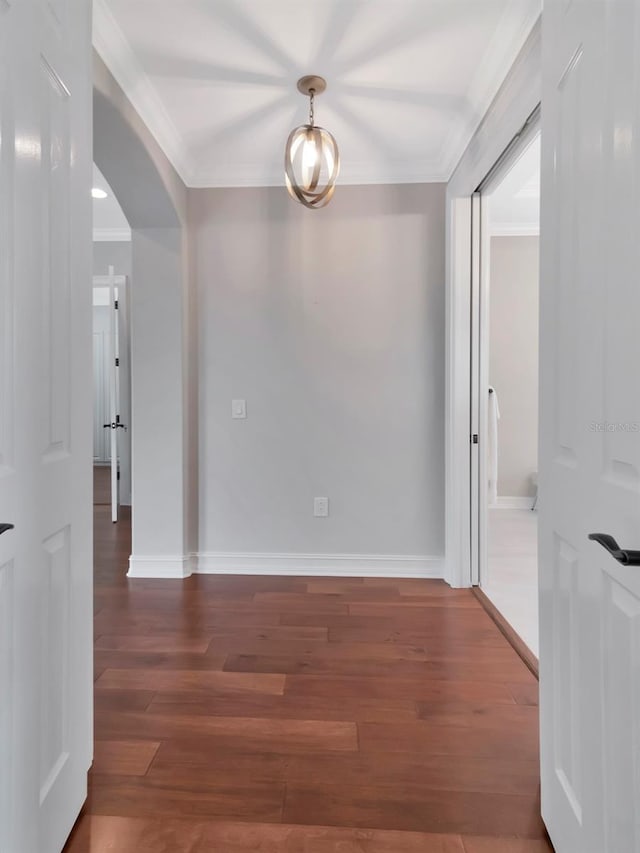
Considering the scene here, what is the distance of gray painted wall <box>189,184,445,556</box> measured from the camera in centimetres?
295

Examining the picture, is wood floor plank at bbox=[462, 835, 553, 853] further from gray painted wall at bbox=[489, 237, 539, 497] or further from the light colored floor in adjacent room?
gray painted wall at bbox=[489, 237, 539, 497]

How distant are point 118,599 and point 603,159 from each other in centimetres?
288

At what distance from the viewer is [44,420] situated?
3.50 feet

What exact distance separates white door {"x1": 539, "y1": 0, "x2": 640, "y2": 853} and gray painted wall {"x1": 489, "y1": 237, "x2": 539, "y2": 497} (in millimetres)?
3842

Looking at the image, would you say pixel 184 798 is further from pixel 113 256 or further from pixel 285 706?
pixel 113 256

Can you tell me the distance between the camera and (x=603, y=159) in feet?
2.93

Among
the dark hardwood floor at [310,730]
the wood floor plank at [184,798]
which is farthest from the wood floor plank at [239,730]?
the wood floor plank at [184,798]

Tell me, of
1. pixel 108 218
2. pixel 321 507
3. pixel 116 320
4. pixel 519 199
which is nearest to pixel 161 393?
pixel 321 507

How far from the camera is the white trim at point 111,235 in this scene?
4613 mm

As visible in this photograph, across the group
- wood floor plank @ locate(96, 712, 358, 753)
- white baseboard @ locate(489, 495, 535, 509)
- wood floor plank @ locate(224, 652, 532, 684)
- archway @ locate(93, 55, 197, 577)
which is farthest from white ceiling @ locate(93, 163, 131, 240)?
white baseboard @ locate(489, 495, 535, 509)

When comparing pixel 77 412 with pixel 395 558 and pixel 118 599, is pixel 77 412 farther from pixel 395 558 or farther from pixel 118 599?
pixel 395 558

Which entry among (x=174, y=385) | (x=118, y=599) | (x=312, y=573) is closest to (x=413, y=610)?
(x=312, y=573)

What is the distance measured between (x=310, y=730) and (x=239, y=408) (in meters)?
1.91

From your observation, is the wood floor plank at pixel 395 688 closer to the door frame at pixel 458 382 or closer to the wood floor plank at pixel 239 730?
the wood floor plank at pixel 239 730
